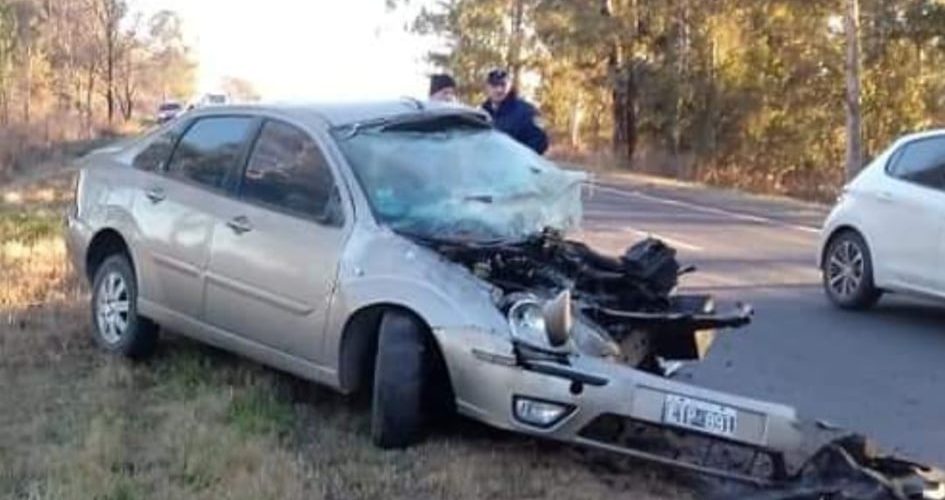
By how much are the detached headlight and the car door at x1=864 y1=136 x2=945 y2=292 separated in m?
5.15

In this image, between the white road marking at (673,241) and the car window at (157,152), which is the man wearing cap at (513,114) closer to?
the car window at (157,152)

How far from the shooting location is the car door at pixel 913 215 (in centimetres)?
1080

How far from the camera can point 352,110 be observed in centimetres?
797

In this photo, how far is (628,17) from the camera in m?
43.7

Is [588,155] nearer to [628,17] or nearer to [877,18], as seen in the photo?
[628,17]

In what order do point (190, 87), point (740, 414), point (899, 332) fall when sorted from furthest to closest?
point (190, 87), point (899, 332), point (740, 414)

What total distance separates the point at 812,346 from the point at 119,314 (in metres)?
4.68

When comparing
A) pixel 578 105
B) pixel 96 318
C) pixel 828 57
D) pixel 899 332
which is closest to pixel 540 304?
pixel 96 318

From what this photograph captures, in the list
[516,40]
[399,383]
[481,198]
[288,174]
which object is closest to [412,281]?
[399,383]

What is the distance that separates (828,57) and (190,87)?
69.2 meters

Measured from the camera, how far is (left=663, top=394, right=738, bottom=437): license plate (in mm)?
6066

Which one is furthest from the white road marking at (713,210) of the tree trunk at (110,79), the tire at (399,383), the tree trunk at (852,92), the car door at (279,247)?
the tree trunk at (110,79)

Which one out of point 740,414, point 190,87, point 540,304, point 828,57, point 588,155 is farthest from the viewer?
point 190,87

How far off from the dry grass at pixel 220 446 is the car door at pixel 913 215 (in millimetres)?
5000
